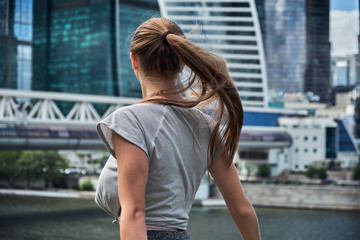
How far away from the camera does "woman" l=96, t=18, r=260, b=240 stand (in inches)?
67.1

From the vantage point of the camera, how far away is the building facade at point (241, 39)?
269 feet

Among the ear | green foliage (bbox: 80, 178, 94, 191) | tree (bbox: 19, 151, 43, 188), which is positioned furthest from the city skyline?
the ear

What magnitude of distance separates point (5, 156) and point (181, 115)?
5737 centimetres

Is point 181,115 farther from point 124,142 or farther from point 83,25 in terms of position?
point 83,25

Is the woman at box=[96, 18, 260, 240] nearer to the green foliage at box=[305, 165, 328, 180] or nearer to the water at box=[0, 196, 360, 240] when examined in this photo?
the water at box=[0, 196, 360, 240]

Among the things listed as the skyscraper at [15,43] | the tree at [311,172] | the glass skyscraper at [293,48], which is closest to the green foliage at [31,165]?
→ the tree at [311,172]

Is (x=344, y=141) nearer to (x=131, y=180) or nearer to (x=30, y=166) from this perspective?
(x=30, y=166)

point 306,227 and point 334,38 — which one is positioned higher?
point 334,38

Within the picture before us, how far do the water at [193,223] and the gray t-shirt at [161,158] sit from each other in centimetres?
2729

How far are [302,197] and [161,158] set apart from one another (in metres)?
45.2

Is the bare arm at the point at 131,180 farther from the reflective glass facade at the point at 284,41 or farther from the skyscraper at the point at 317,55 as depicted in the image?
the skyscraper at the point at 317,55

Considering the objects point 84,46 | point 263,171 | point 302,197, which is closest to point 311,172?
point 263,171

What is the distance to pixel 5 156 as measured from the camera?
5672cm

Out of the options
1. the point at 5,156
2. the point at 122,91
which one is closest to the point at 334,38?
the point at 122,91
